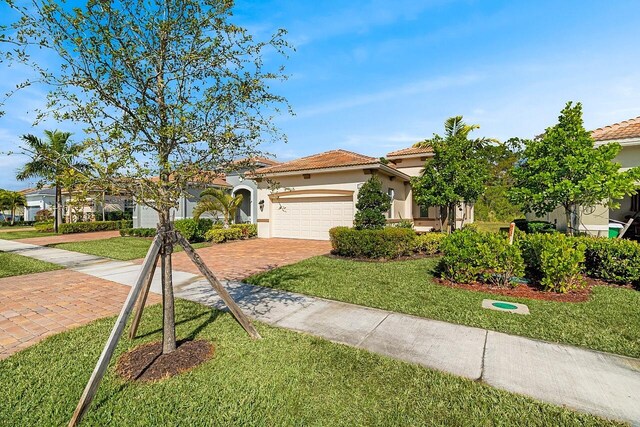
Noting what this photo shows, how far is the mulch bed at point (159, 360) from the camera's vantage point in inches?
131

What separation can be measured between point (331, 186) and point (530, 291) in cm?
990

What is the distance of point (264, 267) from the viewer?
356 inches

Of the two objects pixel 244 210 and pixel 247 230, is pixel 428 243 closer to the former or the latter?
pixel 247 230

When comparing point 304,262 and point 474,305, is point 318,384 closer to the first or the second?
point 474,305

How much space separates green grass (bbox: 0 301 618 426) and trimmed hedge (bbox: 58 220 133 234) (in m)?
23.5

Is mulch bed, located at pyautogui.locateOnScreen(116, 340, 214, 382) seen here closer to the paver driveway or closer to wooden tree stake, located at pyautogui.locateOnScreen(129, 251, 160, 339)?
wooden tree stake, located at pyautogui.locateOnScreen(129, 251, 160, 339)

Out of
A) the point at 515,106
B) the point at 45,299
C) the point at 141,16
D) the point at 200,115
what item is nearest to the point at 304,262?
the point at 45,299

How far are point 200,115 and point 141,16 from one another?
3.88ft

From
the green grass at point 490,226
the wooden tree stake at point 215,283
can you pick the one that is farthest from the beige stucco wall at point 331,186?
the wooden tree stake at point 215,283

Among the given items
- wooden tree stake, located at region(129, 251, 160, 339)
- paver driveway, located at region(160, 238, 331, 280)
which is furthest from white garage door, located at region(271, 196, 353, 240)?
wooden tree stake, located at region(129, 251, 160, 339)

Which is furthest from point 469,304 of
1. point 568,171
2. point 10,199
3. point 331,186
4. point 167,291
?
point 10,199

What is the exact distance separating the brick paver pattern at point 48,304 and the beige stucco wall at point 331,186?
754 centimetres

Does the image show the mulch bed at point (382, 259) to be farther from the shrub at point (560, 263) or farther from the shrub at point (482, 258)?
the shrub at point (560, 263)

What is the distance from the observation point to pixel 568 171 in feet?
27.6
